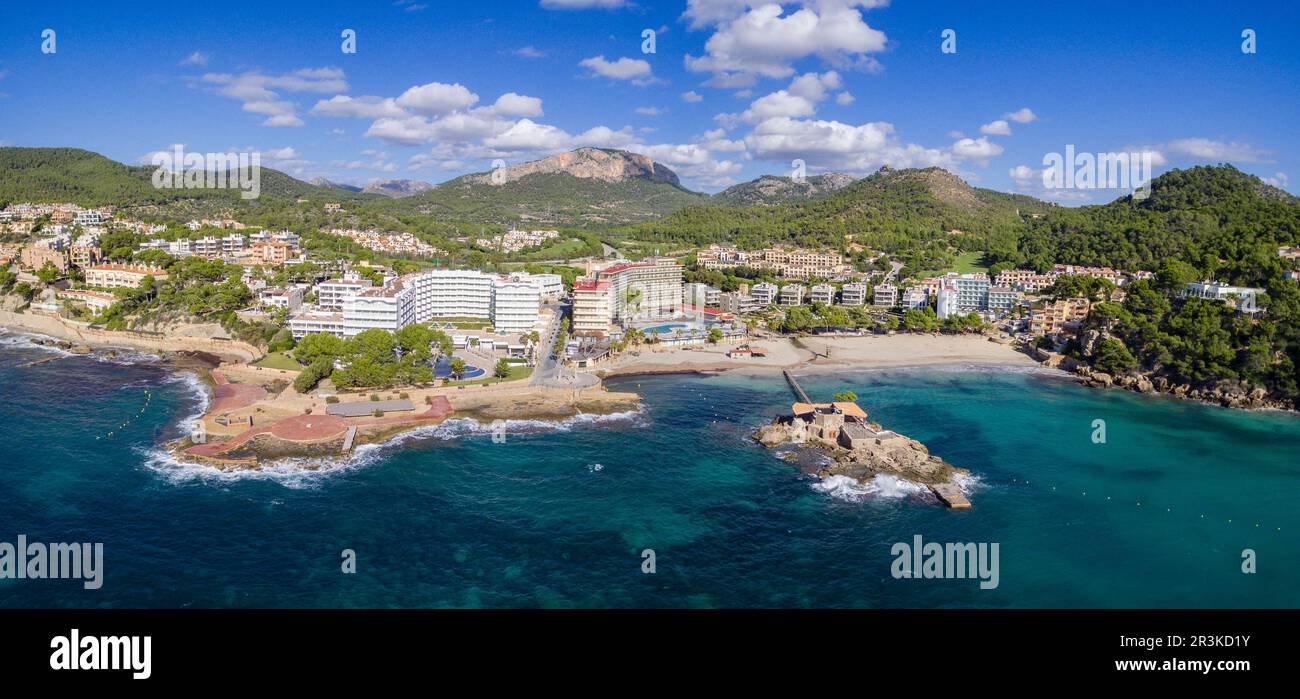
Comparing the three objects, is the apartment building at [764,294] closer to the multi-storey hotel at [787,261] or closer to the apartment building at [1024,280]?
the multi-storey hotel at [787,261]

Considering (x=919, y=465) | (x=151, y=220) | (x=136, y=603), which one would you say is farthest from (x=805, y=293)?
(x=151, y=220)

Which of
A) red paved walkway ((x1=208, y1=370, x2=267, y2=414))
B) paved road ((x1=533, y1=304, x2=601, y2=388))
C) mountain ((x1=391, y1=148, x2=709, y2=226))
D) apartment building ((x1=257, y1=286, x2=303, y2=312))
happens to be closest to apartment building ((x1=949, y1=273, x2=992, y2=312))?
paved road ((x1=533, y1=304, x2=601, y2=388))

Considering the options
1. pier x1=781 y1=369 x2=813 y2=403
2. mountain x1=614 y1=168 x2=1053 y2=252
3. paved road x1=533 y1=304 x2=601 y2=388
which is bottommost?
pier x1=781 y1=369 x2=813 y2=403

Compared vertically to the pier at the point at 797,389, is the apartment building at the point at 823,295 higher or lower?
higher

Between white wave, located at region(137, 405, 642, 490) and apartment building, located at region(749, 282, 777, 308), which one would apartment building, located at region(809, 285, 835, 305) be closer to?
apartment building, located at region(749, 282, 777, 308)

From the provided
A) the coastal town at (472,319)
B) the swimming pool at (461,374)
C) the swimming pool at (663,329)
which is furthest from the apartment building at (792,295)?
the swimming pool at (461,374)

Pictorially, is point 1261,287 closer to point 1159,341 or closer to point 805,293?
point 1159,341

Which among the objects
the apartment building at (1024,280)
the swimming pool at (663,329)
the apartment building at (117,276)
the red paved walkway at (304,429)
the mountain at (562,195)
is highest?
the mountain at (562,195)
